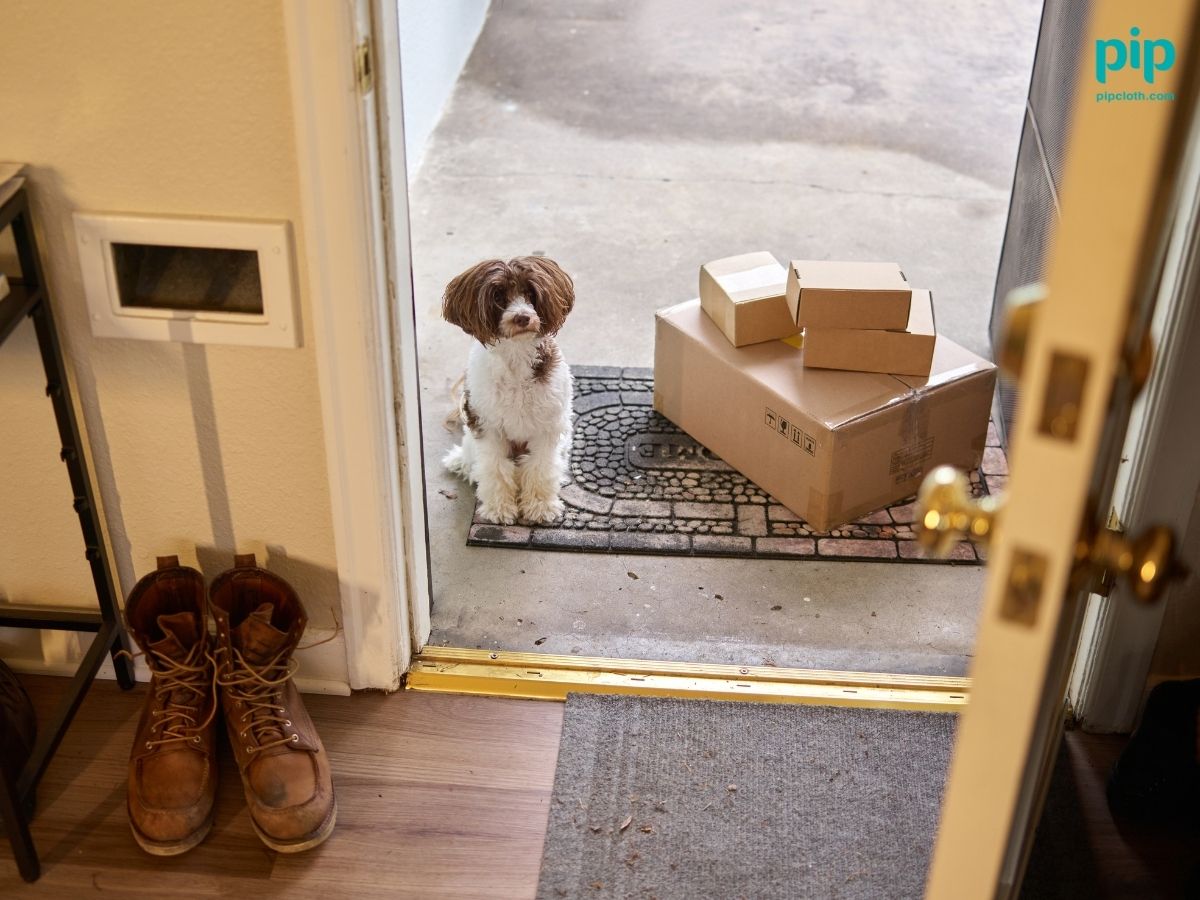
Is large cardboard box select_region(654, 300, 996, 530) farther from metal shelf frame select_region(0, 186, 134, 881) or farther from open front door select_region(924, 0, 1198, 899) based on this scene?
open front door select_region(924, 0, 1198, 899)

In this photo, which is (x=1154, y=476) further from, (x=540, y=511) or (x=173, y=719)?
(x=173, y=719)

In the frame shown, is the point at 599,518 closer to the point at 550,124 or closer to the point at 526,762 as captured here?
the point at 526,762

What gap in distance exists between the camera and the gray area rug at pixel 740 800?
1804mm

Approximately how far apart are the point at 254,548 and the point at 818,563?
1.12 m

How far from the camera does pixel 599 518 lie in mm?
2611

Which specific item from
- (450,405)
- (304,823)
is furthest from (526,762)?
(450,405)

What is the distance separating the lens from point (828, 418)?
2418 millimetres

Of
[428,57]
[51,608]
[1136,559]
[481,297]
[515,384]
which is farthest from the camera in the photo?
[428,57]

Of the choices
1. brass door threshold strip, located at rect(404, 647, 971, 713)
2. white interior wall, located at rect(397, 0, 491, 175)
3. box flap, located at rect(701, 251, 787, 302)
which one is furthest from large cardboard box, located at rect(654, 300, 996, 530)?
white interior wall, located at rect(397, 0, 491, 175)

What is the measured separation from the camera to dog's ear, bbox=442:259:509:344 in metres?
2.39

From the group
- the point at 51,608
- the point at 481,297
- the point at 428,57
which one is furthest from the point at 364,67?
the point at 428,57

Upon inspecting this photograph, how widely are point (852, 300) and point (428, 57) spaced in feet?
7.79

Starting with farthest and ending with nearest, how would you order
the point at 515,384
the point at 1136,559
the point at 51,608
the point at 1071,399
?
the point at 515,384, the point at 51,608, the point at 1136,559, the point at 1071,399

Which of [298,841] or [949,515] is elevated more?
[949,515]
